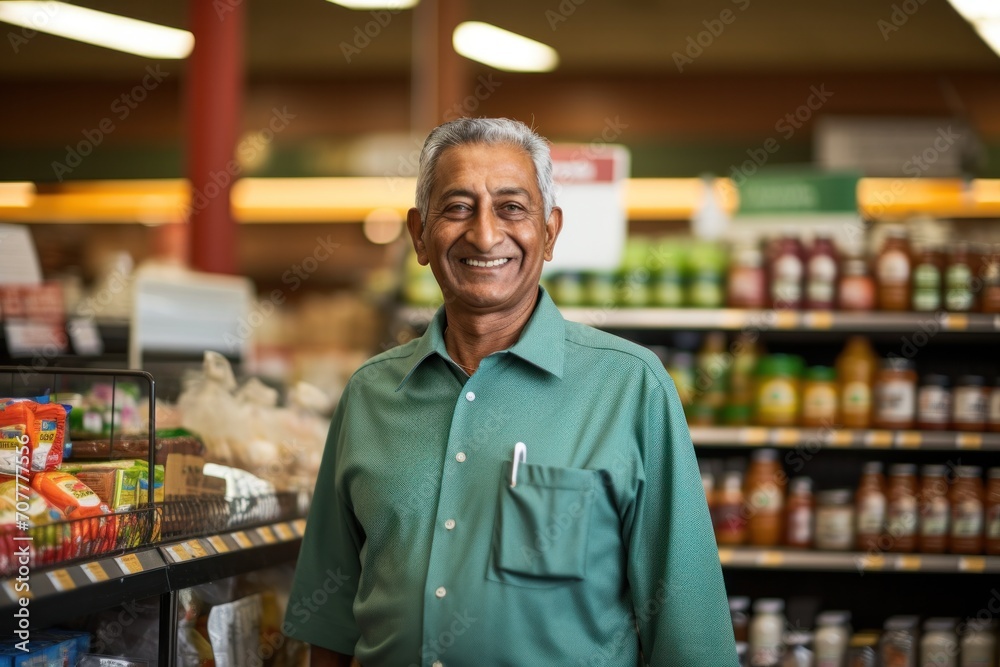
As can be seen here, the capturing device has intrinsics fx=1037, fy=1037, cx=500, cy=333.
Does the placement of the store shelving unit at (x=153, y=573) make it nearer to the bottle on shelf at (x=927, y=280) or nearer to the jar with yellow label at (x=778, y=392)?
the jar with yellow label at (x=778, y=392)

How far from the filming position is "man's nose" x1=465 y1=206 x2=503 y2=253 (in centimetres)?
191

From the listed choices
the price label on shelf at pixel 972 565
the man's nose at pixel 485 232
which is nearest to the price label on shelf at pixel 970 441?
the price label on shelf at pixel 972 565

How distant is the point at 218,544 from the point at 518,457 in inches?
40.2

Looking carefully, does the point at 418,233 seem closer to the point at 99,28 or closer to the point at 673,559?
the point at 673,559

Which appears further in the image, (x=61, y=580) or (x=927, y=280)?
(x=927, y=280)

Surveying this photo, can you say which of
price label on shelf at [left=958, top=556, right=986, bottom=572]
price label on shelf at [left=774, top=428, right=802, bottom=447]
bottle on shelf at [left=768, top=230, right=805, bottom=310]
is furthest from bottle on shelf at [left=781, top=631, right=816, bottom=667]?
bottle on shelf at [left=768, top=230, right=805, bottom=310]

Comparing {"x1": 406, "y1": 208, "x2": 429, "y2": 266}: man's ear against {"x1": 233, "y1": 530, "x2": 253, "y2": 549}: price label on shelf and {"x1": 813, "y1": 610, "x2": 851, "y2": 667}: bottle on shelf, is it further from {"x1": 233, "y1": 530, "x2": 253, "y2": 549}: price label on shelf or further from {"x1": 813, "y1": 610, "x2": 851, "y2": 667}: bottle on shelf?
{"x1": 813, "y1": 610, "x2": 851, "y2": 667}: bottle on shelf

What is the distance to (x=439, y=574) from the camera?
1.91m

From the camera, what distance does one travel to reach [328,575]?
2.24 m

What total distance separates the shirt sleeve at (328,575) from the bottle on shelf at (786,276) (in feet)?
9.63

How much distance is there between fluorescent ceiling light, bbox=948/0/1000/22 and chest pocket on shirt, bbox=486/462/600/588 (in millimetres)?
5901
